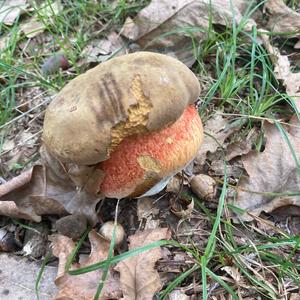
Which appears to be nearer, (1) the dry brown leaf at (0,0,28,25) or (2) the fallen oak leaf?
(2) the fallen oak leaf

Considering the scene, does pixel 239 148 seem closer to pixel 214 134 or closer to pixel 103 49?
pixel 214 134

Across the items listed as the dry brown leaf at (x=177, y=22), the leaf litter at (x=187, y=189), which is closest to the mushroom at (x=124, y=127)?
the leaf litter at (x=187, y=189)

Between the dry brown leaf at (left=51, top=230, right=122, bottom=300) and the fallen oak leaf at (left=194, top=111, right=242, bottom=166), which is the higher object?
the dry brown leaf at (left=51, top=230, right=122, bottom=300)

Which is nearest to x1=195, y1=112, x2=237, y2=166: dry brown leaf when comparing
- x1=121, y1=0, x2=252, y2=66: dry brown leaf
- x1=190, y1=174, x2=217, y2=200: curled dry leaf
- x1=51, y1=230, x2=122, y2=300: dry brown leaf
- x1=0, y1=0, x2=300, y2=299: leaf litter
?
x1=0, y1=0, x2=300, y2=299: leaf litter

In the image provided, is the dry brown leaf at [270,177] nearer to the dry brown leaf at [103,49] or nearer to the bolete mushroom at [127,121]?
the bolete mushroom at [127,121]

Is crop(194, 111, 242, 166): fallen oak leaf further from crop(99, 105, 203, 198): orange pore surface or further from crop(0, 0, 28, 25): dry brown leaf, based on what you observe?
crop(0, 0, 28, 25): dry brown leaf

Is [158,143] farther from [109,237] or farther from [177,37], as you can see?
[177,37]
